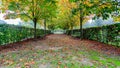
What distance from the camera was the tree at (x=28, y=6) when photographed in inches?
774

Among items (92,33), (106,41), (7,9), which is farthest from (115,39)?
(7,9)

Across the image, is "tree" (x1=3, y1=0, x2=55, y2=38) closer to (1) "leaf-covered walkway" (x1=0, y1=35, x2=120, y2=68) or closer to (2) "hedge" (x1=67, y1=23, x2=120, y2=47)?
(2) "hedge" (x1=67, y1=23, x2=120, y2=47)

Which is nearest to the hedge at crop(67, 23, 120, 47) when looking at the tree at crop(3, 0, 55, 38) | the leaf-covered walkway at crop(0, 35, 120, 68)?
the leaf-covered walkway at crop(0, 35, 120, 68)

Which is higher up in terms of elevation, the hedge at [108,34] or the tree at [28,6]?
the tree at [28,6]

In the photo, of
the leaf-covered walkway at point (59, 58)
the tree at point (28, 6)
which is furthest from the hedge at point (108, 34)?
the tree at point (28, 6)

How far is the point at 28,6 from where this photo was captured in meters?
21.4

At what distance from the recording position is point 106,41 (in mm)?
16984

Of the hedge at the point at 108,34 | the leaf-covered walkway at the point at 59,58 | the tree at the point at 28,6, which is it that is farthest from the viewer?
the tree at the point at 28,6

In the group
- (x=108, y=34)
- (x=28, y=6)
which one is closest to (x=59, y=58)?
(x=108, y=34)

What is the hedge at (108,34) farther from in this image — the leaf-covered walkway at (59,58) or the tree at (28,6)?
the tree at (28,6)

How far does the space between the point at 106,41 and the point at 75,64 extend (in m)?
10.7

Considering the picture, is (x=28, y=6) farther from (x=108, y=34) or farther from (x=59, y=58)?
(x=59, y=58)

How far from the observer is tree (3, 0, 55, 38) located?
19.7 metres

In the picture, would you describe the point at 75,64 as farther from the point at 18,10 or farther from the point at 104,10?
the point at 18,10
